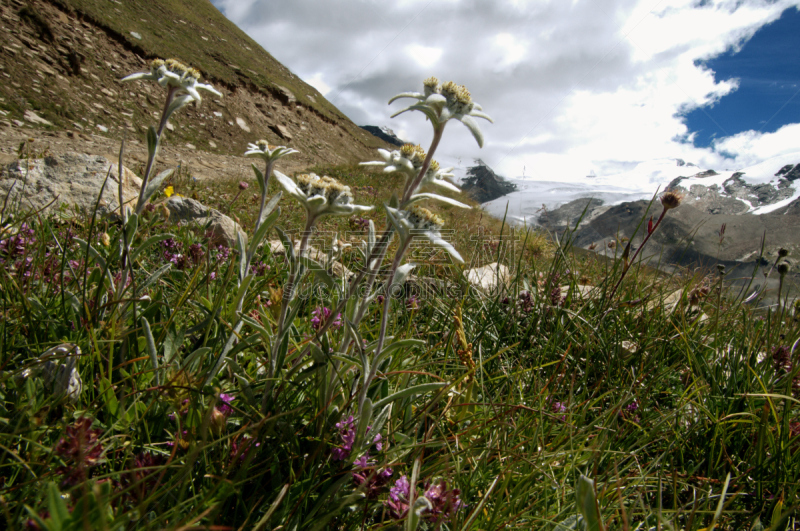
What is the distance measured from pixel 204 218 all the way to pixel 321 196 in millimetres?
3068

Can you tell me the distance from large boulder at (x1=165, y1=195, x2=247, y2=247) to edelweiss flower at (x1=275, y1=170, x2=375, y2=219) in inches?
76.1

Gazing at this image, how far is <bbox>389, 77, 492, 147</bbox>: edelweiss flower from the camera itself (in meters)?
1.46

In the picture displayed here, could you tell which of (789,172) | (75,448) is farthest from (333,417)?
(789,172)

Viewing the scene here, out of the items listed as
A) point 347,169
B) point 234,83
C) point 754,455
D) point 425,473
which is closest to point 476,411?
point 425,473

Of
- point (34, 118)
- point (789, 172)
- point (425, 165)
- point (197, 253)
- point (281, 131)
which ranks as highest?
point (789, 172)

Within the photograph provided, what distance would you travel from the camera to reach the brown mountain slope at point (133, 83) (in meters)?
10.2

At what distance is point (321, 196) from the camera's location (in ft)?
4.68

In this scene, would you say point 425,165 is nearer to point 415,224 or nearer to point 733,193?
point 415,224

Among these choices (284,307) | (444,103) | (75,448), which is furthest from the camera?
(444,103)

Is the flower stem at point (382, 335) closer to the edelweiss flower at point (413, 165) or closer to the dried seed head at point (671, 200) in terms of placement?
the edelweiss flower at point (413, 165)

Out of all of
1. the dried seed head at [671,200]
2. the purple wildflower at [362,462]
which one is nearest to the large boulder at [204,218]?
the purple wildflower at [362,462]

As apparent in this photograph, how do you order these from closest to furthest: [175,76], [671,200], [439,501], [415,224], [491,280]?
[439,501]
[415,224]
[175,76]
[671,200]
[491,280]

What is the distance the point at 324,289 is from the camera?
2605 millimetres

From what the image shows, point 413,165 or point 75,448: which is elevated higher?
point 413,165
